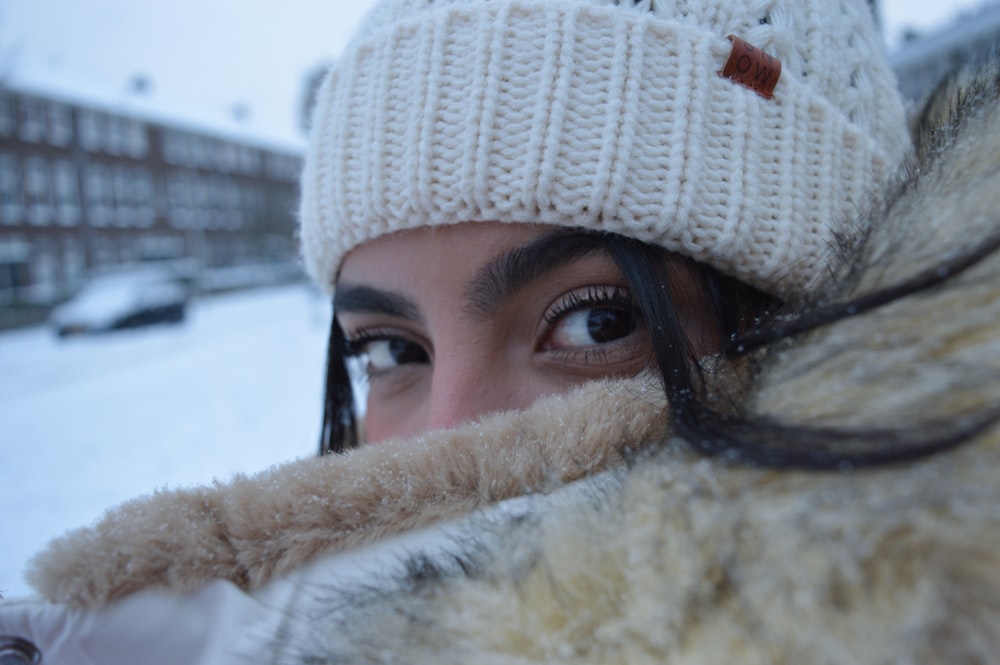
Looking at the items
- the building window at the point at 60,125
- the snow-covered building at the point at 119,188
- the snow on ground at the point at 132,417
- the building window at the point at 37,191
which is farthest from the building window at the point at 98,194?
the snow on ground at the point at 132,417

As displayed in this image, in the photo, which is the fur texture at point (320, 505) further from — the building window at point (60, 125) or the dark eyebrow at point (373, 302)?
the building window at point (60, 125)

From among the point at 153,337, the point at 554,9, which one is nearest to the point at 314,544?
the point at 554,9

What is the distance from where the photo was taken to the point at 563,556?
51 centimetres

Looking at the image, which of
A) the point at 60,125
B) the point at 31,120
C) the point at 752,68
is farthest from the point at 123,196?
the point at 752,68

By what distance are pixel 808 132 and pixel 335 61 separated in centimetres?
94

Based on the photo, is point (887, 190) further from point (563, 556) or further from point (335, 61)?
point (335, 61)

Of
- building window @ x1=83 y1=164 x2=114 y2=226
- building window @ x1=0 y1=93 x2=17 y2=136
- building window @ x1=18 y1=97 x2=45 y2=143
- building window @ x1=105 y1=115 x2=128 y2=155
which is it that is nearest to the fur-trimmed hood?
building window @ x1=0 y1=93 x2=17 y2=136

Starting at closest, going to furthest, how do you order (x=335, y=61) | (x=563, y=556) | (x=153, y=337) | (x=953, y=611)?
(x=953, y=611) < (x=563, y=556) < (x=335, y=61) < (x=153, y=337)

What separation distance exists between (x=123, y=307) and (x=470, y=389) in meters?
17.7

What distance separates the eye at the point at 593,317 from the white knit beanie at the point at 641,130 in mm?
106

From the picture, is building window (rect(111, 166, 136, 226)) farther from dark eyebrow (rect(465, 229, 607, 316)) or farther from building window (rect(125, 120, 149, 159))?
dark eyebrow (rect(465, 229, 607, 316))

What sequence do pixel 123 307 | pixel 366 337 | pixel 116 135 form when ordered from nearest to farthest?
pixel 366 337 → pixel 123 307 → pixel 116 135

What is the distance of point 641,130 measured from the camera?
3.43ft

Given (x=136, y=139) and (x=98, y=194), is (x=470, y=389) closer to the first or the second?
(x=98, y=194)
